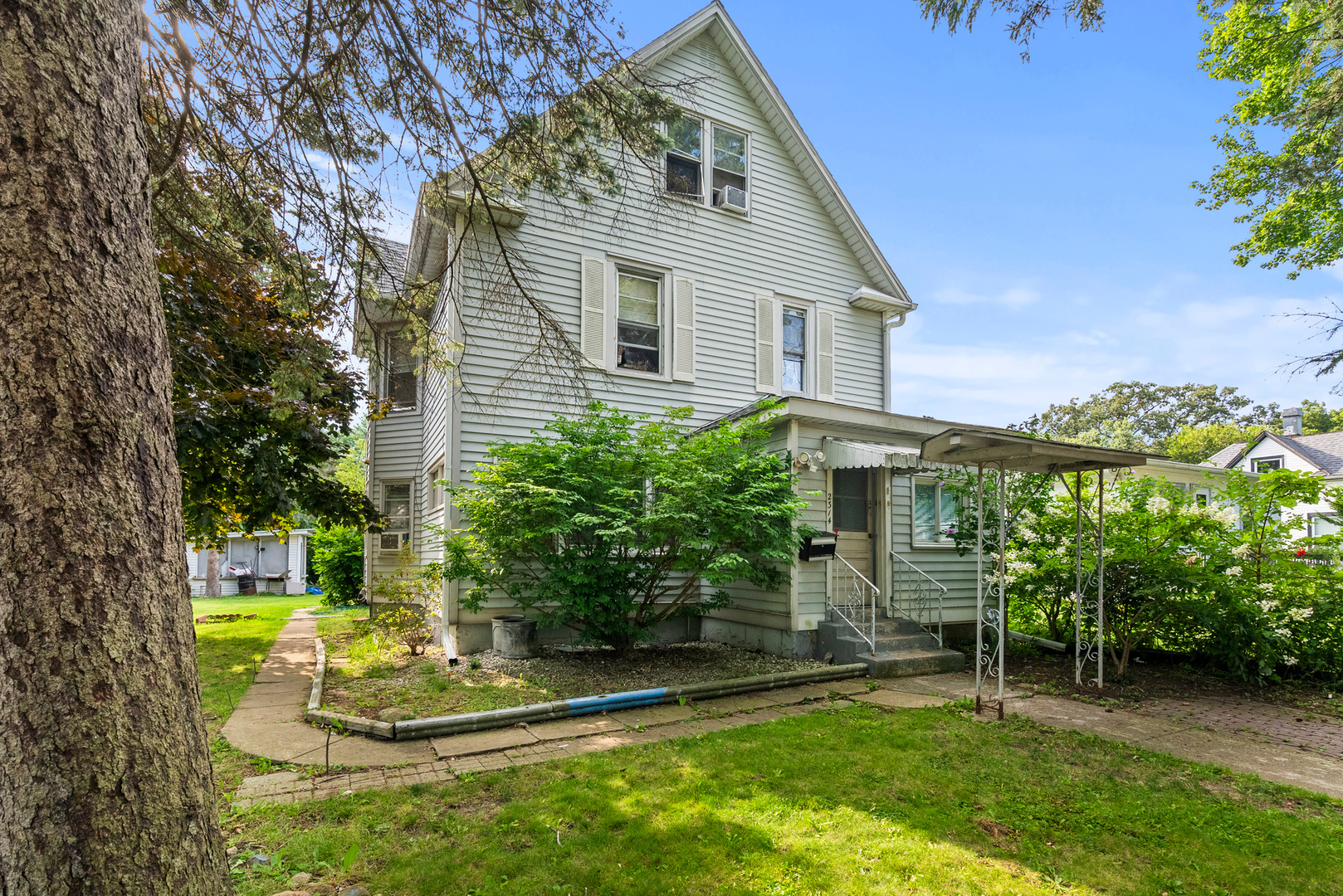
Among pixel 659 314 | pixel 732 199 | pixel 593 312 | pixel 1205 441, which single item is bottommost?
pixel 593 312

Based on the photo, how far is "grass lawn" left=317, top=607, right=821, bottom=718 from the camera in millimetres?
6366

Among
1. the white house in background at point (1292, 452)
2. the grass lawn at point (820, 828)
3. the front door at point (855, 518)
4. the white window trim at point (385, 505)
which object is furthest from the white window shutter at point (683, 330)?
the white house in background at point (1292, 452)

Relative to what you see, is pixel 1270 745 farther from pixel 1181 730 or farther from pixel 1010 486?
pixel 1010 486

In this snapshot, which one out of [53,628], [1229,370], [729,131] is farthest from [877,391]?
[1229,370]

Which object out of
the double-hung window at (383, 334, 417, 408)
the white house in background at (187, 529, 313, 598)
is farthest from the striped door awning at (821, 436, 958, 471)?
the white house in background at (187, 529, 313, 598)

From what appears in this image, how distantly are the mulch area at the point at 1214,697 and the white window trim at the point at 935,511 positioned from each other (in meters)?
2.08

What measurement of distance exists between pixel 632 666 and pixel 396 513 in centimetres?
684

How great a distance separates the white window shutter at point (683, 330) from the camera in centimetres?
1023

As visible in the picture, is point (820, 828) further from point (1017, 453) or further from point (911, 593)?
point (911, 593)

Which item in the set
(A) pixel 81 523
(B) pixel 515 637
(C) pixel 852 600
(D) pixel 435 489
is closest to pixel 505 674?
(B) pixel 515 637

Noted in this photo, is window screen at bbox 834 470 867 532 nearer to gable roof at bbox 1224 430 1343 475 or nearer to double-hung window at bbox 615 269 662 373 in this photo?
double-hung window at bbox 615 269 662 373

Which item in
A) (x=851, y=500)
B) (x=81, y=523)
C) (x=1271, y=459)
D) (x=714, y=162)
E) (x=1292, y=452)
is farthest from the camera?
(x=1271, y=459)

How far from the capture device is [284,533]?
10.9m

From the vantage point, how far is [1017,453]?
607 centimetres
